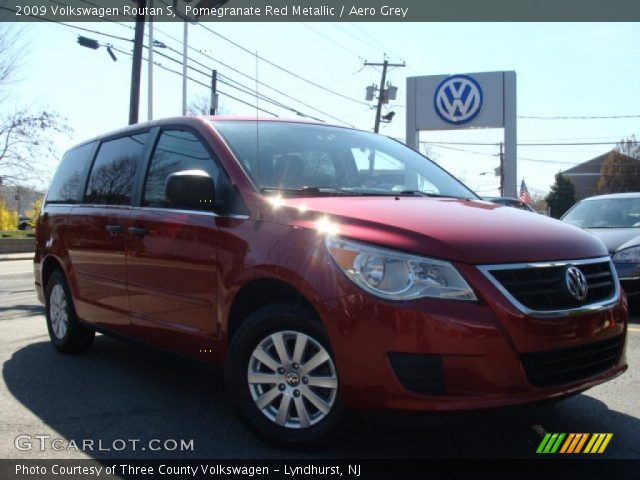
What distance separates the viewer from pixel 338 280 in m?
2.85

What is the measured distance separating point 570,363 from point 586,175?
3970 inches

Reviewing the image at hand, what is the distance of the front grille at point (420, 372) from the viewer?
265 centimetres

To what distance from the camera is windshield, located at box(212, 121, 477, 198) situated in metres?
3.70

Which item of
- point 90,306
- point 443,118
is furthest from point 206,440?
point 443,118

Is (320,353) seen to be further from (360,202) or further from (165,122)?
(165,122)

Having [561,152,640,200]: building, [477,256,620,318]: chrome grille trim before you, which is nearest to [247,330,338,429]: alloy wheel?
[477,256,620,318]: chrome grille trim

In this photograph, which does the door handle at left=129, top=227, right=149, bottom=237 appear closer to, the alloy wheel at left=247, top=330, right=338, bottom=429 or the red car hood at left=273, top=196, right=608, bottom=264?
the red car hood at left=273, top=196, right=608, bottom=264

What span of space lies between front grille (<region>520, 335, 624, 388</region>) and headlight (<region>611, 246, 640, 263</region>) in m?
4.13

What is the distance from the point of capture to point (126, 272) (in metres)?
4.34

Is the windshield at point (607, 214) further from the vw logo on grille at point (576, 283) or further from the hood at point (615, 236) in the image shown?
the vw logo on grille at point (576, 283)

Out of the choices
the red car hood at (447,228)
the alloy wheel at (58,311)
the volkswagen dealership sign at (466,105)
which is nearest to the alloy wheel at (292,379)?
the red car hood at (447,228)

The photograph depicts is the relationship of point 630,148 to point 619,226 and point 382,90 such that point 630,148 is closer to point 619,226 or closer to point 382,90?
point 382,90

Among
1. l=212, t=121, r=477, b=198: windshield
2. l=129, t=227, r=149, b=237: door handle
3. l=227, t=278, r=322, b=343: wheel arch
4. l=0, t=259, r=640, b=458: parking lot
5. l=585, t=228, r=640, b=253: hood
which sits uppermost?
l=212, t=121, r=477, b=198: windshield

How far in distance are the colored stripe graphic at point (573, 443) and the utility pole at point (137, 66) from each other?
15.7 metres
